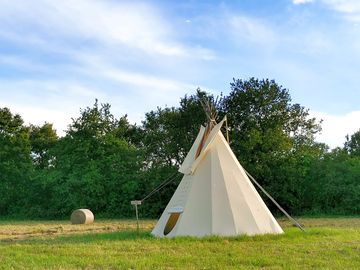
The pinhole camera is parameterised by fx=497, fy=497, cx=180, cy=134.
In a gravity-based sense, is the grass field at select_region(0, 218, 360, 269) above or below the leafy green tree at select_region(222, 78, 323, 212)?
below

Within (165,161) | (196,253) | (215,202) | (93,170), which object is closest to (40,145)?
(93,170)

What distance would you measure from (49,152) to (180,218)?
74.7 ft

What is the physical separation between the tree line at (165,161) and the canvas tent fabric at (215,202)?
1519 centimetres

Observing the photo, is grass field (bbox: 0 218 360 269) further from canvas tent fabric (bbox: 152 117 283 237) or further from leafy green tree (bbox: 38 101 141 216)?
leafy green tree (bbox: 38 101 141 216)

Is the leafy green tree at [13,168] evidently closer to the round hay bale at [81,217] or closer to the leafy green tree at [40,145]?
the leafy green tree at [40,145]

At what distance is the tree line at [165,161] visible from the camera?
1204 inches

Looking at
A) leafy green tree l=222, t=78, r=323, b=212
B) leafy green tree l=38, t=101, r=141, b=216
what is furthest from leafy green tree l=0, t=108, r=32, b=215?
leafy green tree l=222, t=78, r=323, b=212

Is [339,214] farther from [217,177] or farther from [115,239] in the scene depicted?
[115,239]

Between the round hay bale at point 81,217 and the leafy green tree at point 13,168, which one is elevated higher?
the leafy green tree at point 13,168

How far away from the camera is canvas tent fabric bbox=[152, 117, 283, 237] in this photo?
44.1 ft

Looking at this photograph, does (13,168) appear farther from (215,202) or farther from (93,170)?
(215,202)

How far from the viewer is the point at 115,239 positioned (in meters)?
13.4

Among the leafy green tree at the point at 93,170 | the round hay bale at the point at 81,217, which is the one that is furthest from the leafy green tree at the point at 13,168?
the round hay bale at the point at 81,217

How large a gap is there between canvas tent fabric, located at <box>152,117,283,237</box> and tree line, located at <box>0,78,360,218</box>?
15.2 meters
